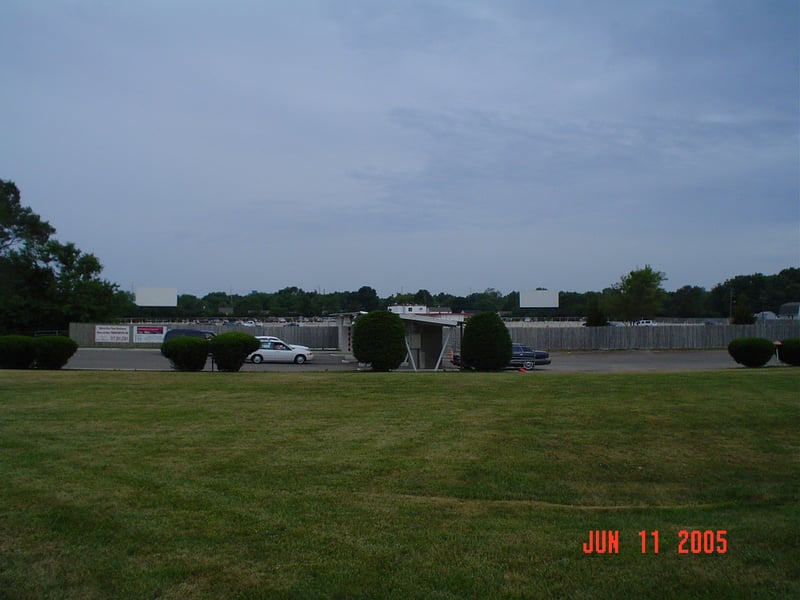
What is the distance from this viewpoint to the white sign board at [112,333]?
168ft

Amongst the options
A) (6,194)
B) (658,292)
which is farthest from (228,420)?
(658,292)

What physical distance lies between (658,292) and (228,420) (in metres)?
68.3

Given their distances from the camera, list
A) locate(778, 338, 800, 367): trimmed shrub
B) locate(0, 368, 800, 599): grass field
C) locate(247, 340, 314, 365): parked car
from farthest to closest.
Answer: locate(247, 340, 314, 365): parked car → locate(778, 338, 800, 367): trimmed shrub → locate(0, 368, 800, 599): grass field

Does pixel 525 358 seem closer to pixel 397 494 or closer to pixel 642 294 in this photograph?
pixel 397 494

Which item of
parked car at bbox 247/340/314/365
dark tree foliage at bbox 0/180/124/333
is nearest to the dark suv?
parked car at bbox 247/340/314/365

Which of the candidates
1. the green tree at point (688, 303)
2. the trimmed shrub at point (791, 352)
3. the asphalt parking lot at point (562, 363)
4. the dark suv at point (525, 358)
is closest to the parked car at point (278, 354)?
the asphalt parking lot at point (562, 363)

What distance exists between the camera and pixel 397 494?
717 cm

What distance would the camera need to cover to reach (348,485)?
7441 millimetres

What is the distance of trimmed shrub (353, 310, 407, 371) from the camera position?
76.8 ft

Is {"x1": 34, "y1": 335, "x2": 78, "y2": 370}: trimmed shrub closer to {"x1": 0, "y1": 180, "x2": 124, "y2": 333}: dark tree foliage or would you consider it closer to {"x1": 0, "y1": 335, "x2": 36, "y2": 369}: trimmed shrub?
{"x1": 0, "y1": 335, "x2": 36, "y2": 369}: trimmed shrub

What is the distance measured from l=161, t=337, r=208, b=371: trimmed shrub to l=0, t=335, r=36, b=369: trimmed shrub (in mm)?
4710
